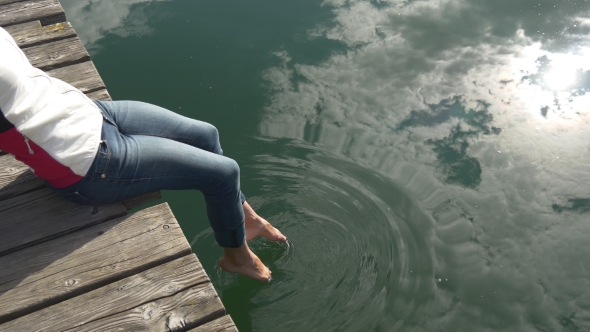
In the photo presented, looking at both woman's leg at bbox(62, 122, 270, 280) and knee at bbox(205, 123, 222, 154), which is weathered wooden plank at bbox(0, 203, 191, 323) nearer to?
woman's leg at bbox(62, 122, 270, 280)

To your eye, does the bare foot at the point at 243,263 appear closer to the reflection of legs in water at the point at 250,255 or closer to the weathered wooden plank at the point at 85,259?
the reflection of legs in water at the point at 250,255

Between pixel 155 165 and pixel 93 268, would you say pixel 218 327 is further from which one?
pixel 155 165

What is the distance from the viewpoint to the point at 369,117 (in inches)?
155

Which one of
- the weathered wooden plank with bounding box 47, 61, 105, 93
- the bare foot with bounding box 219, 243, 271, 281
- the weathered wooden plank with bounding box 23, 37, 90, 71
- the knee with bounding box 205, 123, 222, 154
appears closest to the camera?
the knee with bounding box 205, 123, 222, 154

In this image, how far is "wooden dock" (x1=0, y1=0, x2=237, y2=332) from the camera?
1889mm

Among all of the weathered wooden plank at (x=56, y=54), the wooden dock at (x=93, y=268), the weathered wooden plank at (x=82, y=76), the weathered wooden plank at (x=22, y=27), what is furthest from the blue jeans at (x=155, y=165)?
the weathered wooden plank at (x=22, y=27)

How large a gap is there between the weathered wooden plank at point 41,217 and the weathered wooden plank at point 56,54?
1.08 m

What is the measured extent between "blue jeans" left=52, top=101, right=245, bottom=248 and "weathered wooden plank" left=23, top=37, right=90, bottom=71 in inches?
39.6

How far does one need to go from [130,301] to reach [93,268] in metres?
0.21

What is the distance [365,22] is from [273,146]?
1624mm

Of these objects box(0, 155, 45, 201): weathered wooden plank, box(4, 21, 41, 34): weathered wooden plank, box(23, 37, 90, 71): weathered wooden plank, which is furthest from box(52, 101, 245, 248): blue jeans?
box(4, 21, 41, 34): weathered wooden plank

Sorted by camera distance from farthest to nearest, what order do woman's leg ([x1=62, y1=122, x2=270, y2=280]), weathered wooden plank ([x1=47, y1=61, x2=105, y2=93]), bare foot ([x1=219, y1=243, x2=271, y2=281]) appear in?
weathered wooden plank ([x1=47, y1=61, x2=105, y2=93]) < bare foot ([x1=219, y1=243, x2=271, y2=281]) < woman's leg ([x1=62, y1=122, x2=270, y2=280])

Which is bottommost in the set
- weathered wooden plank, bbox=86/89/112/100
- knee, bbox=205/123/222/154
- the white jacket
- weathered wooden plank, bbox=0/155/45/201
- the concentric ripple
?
the concentric ripple

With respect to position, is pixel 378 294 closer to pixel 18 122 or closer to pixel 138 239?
pixel 138 239
